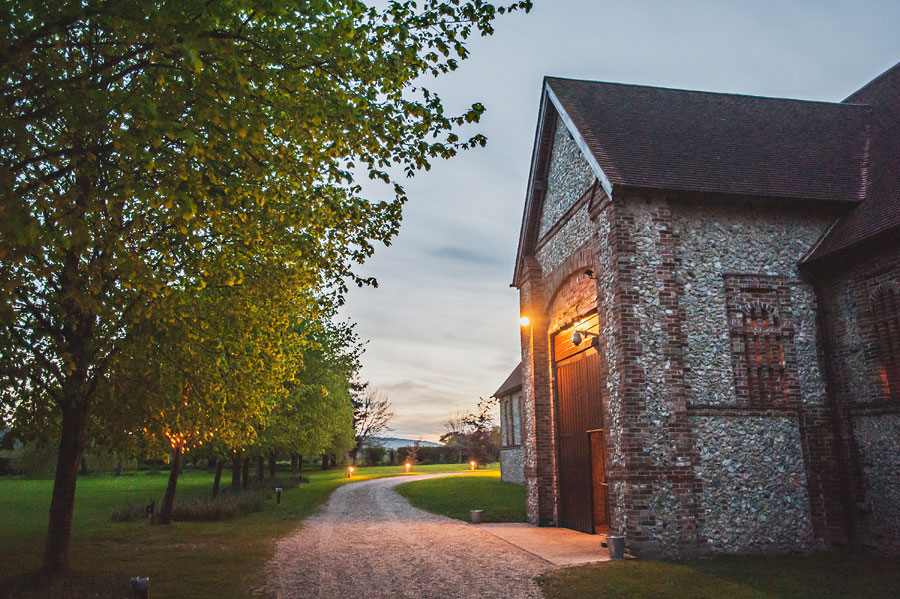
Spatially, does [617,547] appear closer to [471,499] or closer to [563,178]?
[563,178]

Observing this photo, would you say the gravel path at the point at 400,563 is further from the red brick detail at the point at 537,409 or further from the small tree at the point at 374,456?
the small tree at the point at 374,456

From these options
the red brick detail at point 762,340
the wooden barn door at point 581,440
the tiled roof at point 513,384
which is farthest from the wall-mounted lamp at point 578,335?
the tiled roof at point 513,384

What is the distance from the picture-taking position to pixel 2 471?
57.8 meters

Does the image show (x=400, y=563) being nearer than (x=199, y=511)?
Result: Yes

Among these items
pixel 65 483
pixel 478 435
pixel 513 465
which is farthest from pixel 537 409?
pixel 478 435

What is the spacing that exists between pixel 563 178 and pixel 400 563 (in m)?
10.2

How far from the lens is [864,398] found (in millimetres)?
12031

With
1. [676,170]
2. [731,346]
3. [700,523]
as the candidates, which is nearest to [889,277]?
[731,346]

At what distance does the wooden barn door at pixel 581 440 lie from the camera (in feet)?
47.1

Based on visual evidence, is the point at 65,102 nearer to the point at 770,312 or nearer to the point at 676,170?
the point at 676,170

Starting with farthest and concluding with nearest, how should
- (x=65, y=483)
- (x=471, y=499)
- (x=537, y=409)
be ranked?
(x=471, y=499) → (x=537, y=409) → (x=65, y=483)

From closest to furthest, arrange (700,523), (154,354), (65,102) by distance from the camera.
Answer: (65,102), (154,354), (700,523)

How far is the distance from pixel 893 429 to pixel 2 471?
69.7 metres

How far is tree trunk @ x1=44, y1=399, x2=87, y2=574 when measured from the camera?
10258 millimetres
